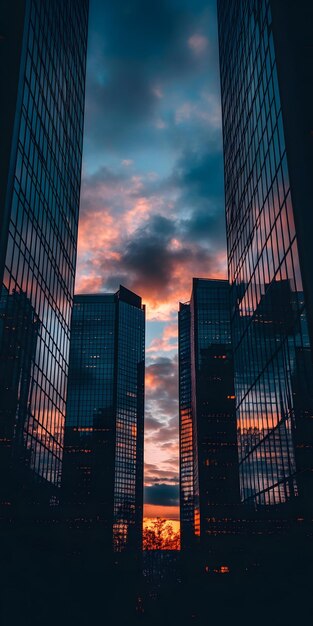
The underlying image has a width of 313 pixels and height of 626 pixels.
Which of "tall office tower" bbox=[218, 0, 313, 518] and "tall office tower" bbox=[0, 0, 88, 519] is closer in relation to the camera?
"tall office tower" bbox=[218, 0, 313, 518]

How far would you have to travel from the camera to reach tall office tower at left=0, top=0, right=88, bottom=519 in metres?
40.8

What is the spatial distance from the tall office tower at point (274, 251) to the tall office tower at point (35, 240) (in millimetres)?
18700

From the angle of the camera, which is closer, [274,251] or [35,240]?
[274,251]

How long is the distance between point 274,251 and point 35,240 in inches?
801

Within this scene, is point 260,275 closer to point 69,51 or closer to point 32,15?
point 32,15

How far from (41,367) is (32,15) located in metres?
30.3

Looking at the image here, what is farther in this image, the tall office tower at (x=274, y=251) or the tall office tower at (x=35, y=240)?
the tall office tower at (x=35, y=240)

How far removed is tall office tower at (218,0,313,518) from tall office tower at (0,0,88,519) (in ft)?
61.4

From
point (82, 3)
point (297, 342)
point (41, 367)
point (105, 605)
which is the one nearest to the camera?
point (297, 342)

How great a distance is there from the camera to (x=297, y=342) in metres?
35.4

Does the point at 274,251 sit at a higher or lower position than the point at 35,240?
lower

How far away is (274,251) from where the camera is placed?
41.9 metres

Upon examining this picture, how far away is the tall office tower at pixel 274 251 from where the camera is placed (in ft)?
115

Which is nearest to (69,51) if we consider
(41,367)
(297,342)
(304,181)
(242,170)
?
(242,170)
